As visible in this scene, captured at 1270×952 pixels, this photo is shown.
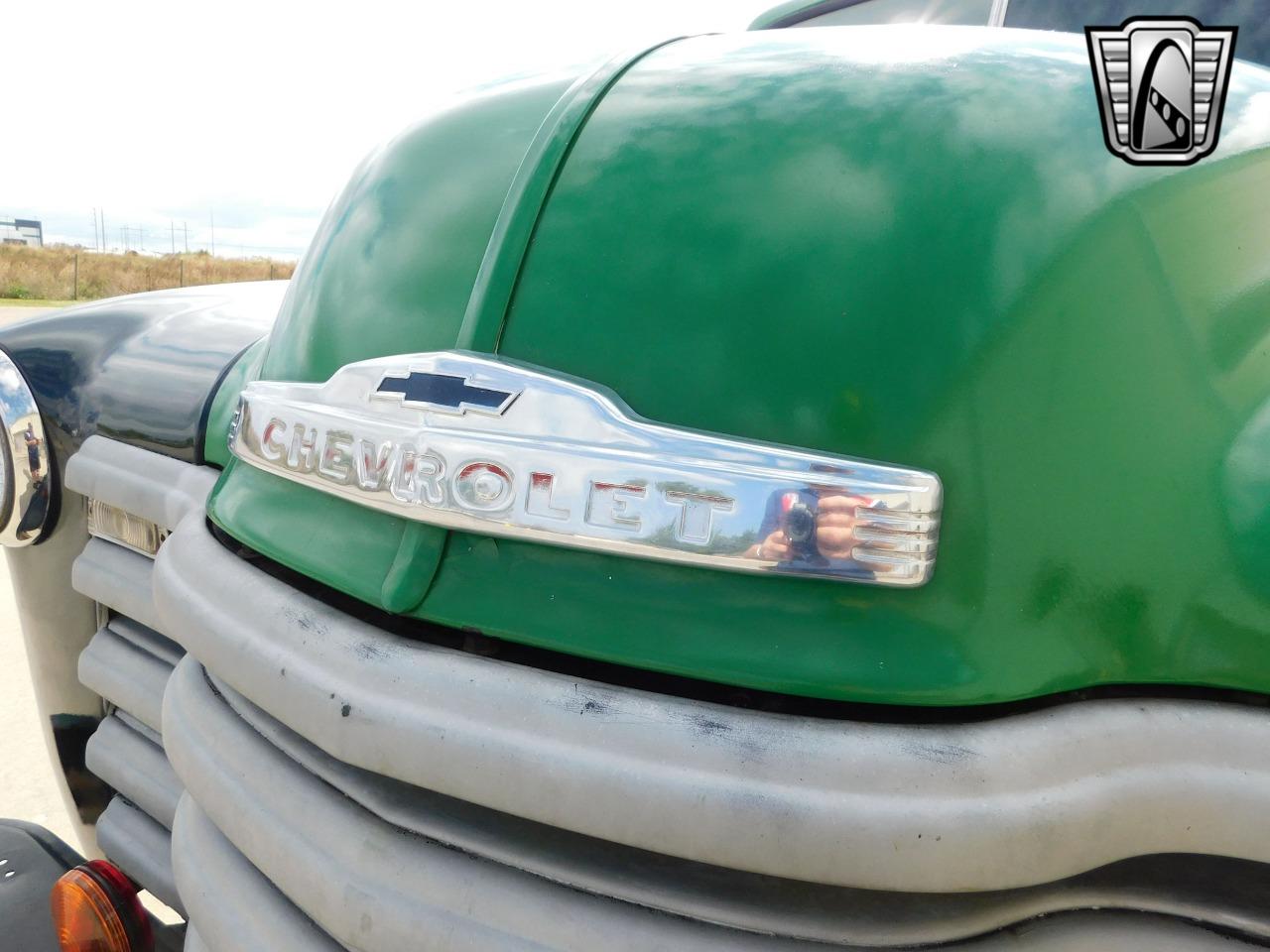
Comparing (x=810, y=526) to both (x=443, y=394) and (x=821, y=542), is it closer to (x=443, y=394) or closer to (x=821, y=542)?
(x=821, y=542)

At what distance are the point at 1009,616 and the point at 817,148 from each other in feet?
1.46

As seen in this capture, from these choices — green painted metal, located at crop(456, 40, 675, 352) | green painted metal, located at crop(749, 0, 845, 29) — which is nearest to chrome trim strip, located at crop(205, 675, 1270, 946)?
green painted metal, located at crop(456, 40, 675, 352)

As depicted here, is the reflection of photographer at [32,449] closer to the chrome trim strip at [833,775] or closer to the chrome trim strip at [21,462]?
the chrome trim strip at [21,462]

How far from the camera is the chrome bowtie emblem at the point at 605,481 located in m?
0.79

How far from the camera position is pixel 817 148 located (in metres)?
0.90

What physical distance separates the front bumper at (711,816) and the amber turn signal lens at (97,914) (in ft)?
1.79

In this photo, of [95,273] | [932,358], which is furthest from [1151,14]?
[95,273]

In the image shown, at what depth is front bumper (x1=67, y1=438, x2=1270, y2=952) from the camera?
75 centimetres

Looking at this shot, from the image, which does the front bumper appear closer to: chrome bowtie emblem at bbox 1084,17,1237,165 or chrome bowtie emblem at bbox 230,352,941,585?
chrome bowtie emblem at bbox 230,352,941,585

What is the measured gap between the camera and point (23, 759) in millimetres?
2697

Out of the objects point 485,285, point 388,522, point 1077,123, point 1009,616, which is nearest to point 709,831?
point 1009,616

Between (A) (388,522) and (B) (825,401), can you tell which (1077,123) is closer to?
(B) (825,401)

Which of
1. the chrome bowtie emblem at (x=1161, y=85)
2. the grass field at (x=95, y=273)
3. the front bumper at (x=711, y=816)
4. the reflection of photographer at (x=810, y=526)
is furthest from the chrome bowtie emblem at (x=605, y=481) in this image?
the grass field at (x=95, y=273)

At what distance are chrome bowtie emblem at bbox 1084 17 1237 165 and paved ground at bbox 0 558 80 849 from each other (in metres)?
2.55
